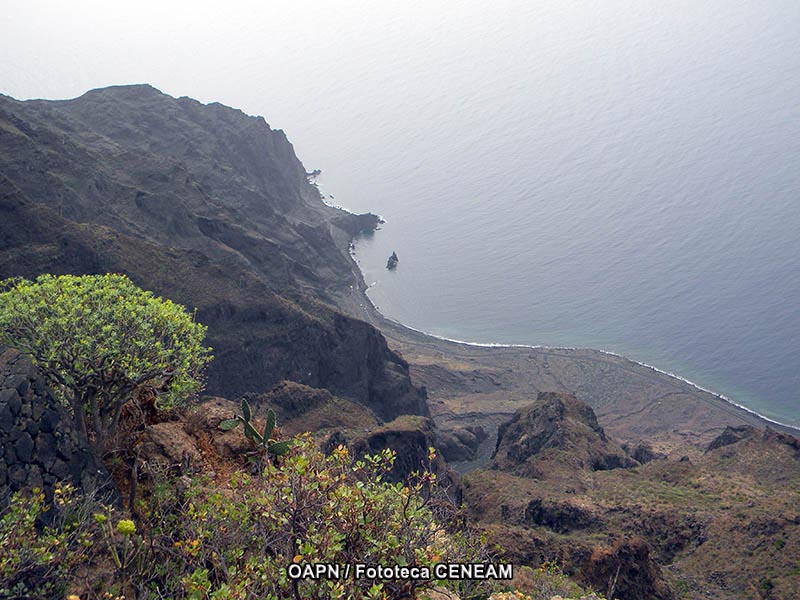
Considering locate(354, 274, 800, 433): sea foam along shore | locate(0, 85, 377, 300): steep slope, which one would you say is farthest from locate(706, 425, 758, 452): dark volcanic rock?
locate(0, 85, 377, 300): steep slope

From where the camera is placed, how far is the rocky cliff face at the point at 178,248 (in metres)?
49.9

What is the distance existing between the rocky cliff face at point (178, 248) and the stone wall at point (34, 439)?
36.7 m

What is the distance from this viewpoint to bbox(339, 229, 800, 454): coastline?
260ft

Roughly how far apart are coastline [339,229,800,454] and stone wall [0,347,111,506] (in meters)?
61.3

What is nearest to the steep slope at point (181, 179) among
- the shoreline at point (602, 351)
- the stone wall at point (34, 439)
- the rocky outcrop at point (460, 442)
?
the shoreline at point (602, 351)

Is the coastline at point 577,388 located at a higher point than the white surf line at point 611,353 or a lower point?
lower

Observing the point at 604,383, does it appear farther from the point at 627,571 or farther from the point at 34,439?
the point at 34,439

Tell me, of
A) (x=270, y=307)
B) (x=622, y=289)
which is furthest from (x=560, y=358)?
(x=270, y=307)

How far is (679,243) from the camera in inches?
4734

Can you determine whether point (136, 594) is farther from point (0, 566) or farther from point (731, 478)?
point (731, 478)

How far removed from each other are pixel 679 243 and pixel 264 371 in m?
96.3

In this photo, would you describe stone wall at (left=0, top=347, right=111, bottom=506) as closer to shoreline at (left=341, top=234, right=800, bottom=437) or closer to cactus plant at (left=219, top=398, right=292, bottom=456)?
cactus plant at (left=219, top=398, right=292, bottom=456)

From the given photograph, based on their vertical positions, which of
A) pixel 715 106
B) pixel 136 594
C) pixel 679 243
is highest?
pixel 715 106

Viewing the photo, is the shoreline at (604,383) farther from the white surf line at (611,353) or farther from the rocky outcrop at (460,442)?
the rocky outcrop at (460,442)
